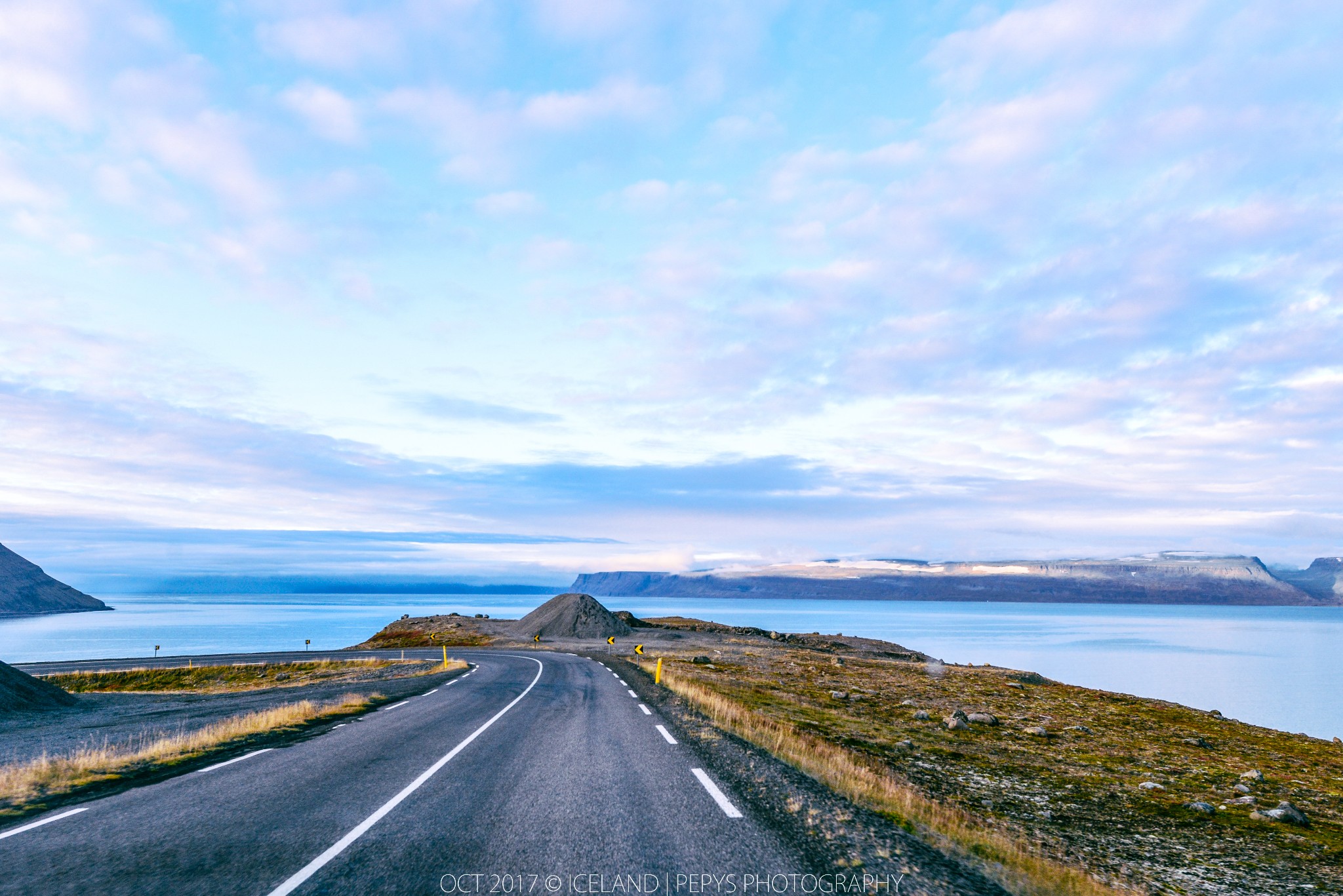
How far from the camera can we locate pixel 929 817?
27.2 feet

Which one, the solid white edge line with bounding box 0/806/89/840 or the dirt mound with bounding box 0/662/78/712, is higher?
the solid white edge line with bounding box 0/806/89/840

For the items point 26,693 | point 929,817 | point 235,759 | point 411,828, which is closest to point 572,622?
point 26,693

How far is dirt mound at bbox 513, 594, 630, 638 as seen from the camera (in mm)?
77688

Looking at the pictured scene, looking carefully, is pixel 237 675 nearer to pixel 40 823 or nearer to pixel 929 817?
pixel 40 823

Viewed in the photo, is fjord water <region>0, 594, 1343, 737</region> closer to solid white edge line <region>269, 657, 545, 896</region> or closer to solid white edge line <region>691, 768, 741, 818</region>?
solid white edge line <region>691, 768, 741, 818</region>

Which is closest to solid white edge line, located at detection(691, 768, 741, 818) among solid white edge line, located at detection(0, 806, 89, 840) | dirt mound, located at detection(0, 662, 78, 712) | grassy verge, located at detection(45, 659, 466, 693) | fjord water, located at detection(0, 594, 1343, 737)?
solid white edge line, located at detection(0, 806, 89, 840)

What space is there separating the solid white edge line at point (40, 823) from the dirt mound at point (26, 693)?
17.8 meters

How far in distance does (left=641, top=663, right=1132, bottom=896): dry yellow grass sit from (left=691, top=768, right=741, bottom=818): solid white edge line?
175 cm

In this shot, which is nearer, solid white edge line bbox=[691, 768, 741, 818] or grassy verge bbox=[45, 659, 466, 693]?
solid white edge line bbox=[691, 768, 741, 818]

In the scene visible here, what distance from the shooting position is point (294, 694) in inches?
941

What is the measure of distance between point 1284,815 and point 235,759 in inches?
735

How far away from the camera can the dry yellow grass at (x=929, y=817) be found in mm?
6538

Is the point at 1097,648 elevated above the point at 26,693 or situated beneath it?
situated beneath

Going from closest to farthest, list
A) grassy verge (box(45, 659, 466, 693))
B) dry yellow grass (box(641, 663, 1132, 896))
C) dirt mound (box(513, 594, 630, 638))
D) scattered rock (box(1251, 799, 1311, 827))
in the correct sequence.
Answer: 1. dry yellow grass (box(641, 663, 1132, 896))
2. scattered rock (box(1251, 799, 1311, 827))
3. grassy verge (box(45, 659, 466, 693))
4. dirt mound (box(513, 594, 630, 638))
